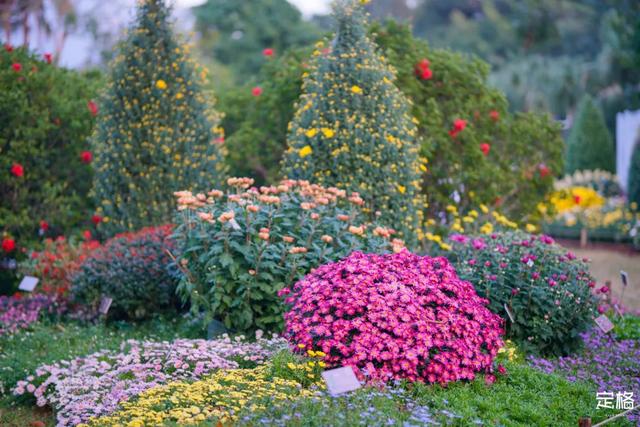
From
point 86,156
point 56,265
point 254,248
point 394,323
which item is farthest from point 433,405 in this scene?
point 86,156

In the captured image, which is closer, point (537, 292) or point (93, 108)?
point (537, 292)

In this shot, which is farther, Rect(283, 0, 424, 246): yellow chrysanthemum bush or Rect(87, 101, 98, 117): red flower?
Rect(87, 101, 98, 117): red flower

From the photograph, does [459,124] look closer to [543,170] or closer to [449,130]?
[449,130]

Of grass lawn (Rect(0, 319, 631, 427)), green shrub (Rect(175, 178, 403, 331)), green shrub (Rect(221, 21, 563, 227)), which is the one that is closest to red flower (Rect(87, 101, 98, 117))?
green shrub (Rect(221, 21, 563, 227))

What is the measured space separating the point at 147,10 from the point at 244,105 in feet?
10.4

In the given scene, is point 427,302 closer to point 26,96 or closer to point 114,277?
point 114,277

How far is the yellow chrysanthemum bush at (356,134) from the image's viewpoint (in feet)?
23.7

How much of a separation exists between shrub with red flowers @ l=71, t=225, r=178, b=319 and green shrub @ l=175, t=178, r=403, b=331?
0.85 m

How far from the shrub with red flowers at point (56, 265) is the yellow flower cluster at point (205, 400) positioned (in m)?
3.44

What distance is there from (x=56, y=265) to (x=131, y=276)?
1167 millimetres

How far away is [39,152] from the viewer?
8.89m

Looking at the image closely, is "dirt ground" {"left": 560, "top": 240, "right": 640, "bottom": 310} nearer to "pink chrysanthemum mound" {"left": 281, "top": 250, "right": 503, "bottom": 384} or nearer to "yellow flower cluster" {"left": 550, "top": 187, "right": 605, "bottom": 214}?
"yellow flower cluster" {"left": 550, "top": 187, "right": 605, "bottom": 214}

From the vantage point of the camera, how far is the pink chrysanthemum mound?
448 cm

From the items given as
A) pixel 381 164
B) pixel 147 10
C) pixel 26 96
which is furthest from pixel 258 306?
pixel 26 96
